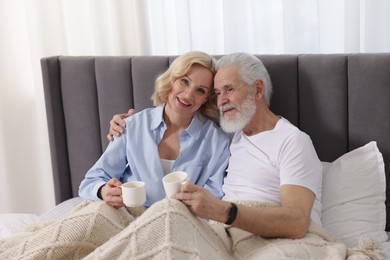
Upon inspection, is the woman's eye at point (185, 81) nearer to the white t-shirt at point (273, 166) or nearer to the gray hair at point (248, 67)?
the gray hair at point (248, 67)

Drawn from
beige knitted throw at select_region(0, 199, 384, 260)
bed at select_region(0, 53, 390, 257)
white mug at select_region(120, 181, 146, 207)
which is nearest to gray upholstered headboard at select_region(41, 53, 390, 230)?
bed at select_region(0, 53, 390, 257)

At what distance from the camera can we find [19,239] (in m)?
1.67

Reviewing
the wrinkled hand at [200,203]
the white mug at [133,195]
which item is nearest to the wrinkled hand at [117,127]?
the white mug at [133,195]

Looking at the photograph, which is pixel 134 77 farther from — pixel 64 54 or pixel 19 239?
pixel 19 239

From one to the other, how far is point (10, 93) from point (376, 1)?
1.89 meters

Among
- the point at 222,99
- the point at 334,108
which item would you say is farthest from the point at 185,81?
the point at 334,108

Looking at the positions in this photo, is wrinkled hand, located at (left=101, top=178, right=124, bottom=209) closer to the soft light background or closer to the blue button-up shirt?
the blue button-up shirt

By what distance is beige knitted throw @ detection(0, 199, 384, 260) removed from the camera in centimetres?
146

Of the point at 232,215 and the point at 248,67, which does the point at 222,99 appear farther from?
the point at 232,215

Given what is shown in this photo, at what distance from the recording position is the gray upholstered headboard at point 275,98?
1.98 m

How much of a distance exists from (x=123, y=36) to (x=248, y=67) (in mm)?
952

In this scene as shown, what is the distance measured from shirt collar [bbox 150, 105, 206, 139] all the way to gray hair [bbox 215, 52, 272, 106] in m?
0.23

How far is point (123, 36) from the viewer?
2.71m

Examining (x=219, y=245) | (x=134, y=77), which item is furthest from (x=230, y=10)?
(x=219, y=245)
